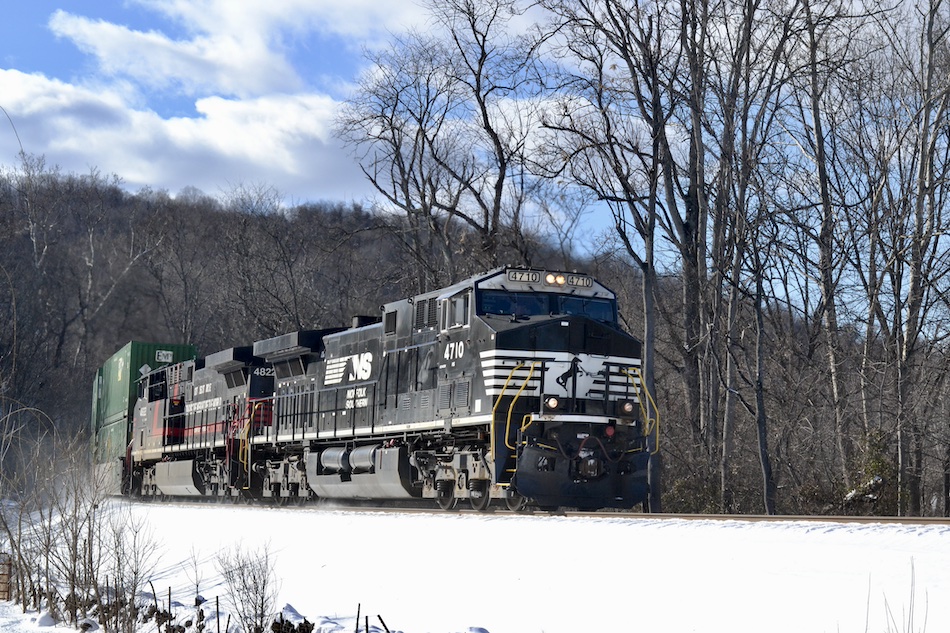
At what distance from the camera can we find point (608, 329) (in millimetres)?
14680

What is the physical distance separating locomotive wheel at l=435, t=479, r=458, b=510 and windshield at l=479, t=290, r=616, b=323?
2.84 meters

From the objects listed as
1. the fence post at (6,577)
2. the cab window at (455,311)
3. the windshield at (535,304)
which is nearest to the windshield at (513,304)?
the windshield at (535,304)

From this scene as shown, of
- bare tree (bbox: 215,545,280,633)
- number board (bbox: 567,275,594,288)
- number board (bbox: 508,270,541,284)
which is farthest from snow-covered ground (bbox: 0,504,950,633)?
number board (bbox: 567,275,594,288)

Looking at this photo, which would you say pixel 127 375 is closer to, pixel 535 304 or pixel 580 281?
pixel 535 304

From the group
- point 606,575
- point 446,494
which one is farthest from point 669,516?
point 446,494

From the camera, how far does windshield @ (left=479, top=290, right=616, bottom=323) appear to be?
14.7m

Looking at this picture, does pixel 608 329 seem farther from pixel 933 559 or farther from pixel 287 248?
pixel 287 248

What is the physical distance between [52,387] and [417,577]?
1939 inches

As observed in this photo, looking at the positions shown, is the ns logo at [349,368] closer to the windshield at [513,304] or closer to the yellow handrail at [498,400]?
the windshield at [513,304]

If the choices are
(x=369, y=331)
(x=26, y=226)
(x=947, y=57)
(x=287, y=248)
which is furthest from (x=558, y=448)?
(x=26, y=226)

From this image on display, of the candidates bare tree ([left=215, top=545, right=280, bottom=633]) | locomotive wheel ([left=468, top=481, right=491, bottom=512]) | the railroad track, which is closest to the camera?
the railroad track

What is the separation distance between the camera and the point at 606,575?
937 centimetres

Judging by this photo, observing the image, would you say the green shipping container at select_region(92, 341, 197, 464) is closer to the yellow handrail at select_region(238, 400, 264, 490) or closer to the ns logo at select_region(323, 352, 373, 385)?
the yellow handrail at select_region(238, 400, 264, 490)

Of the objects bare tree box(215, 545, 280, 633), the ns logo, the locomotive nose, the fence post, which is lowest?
the fence post
